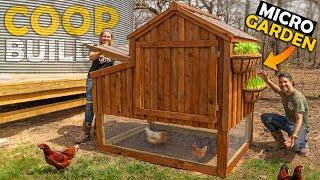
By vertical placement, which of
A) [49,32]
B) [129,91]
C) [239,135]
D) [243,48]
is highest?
[49,32]

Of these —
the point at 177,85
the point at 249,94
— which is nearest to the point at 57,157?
the point at 177,85

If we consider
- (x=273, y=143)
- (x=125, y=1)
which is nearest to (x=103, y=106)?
(x=273, y=143)

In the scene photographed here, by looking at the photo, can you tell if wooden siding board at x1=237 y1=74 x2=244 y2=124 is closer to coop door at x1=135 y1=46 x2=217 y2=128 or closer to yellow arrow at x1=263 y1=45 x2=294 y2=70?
coop door at x1=135 y1=46 x2=217 y2=128

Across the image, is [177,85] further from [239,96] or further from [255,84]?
[255,84]

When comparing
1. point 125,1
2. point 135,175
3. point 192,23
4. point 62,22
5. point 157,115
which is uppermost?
point 125,1

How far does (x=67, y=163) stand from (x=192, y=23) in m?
2.56

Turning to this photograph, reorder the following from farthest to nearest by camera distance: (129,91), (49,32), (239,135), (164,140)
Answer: (49,32), (239,135), (164,140), (129,91)

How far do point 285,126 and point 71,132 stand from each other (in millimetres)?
4188

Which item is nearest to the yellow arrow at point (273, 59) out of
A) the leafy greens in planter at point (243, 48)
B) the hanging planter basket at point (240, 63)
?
the leafy greens in planter at point (243, 48)

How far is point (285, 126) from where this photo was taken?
5219 millimetres

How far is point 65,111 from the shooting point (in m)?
8.89

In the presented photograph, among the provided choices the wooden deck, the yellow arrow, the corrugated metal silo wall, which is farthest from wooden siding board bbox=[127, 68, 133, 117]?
the corrugated metal silo wall

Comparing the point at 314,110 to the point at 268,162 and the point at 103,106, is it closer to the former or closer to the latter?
the point at 268,162

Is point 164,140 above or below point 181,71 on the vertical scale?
below
